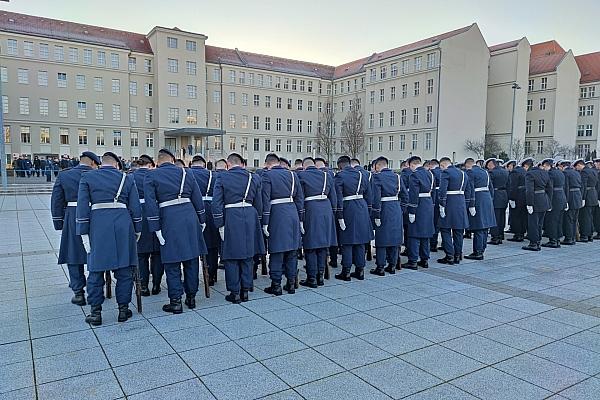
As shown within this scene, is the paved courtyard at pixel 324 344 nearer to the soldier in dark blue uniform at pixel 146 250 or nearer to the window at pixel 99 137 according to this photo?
the soldier in dark blue uniform at pixel 146 250

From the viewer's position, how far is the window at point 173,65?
2006 inches

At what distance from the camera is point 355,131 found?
5897cm

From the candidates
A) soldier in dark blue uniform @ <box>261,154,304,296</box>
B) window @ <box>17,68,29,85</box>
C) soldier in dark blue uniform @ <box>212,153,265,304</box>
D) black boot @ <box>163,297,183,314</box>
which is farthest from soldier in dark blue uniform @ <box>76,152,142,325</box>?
window @ <box>17,68,29,85</box>

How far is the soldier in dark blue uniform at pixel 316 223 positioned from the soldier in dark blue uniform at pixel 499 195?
18.8 feet

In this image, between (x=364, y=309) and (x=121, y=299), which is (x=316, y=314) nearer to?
(x=364, y=309)

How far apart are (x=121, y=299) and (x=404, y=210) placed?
15.9 feet

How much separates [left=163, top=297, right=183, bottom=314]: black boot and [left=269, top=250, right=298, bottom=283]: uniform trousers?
1.36 meters

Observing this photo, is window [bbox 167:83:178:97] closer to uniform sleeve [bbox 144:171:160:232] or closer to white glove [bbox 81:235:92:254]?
uniform sleeve [bbox 144:171:160:232]

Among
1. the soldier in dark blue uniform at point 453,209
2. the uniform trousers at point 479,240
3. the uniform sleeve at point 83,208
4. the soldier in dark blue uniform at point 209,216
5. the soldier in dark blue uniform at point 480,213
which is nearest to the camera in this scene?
the uniform sleeve at point 83,208

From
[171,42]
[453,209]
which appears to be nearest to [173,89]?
[171,42]

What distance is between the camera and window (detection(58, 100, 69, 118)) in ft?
156

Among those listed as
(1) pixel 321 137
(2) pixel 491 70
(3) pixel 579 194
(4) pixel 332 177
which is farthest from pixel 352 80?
(4) pixel 332 177

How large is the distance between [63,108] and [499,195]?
48.9 m

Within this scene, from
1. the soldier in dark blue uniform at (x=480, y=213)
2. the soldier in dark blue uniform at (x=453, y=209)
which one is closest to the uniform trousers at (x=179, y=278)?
the soldier in dark blue uniform at (x=453, y=209)
